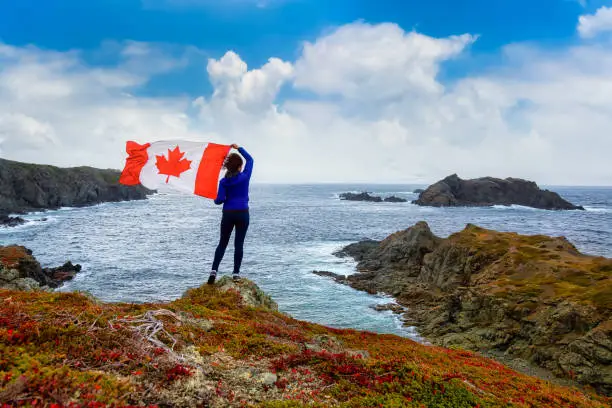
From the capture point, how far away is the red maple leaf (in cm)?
1171

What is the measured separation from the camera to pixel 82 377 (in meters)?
4.75

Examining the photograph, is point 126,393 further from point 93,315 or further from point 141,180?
point 141,180

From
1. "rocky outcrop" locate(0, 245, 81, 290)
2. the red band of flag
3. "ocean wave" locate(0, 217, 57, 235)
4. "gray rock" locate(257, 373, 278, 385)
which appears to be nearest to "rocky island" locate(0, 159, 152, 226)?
"ocean wave" locate(0, 217, 57, 235)

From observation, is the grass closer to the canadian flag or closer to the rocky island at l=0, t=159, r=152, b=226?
the canadian flag

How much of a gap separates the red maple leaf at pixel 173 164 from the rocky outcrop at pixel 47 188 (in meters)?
105

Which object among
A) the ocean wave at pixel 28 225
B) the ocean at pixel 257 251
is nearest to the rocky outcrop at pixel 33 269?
the ocean at pixel 257 251

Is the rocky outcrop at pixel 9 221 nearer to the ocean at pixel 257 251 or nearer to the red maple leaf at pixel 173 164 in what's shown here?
the ocean at pixel 257 251

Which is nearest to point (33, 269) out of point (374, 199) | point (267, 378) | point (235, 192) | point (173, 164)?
point (173, 164)

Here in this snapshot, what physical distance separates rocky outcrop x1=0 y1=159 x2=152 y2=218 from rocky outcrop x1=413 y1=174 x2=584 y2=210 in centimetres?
13272

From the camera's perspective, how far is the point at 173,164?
11820 mm

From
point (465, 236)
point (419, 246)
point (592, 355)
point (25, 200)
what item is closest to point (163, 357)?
point (592, 355)

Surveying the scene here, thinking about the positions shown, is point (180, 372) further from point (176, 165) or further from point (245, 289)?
point (245, 289)

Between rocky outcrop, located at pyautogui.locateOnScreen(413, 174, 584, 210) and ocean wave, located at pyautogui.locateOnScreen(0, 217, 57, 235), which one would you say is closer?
ocean wave, located at pyautogui.locateOnScreen(0, 217, 57, 235)

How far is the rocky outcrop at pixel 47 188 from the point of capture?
10688 cm
